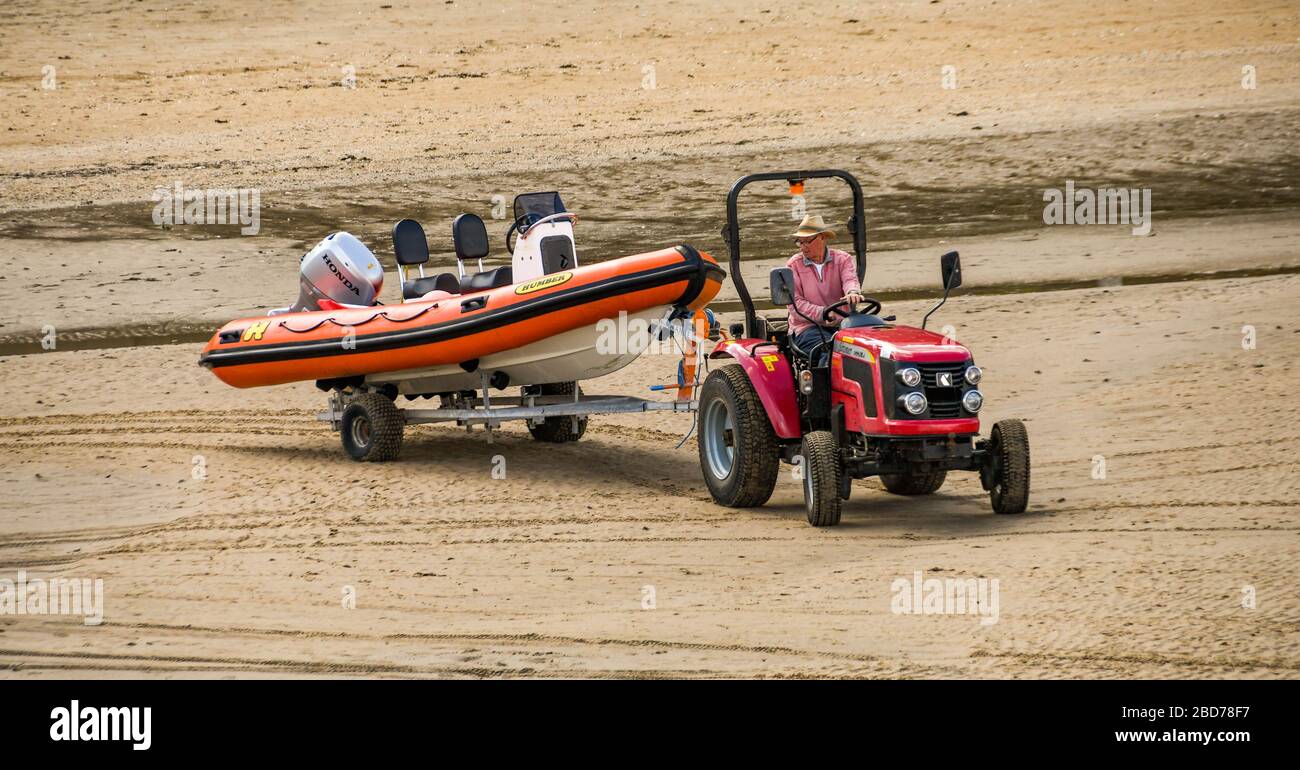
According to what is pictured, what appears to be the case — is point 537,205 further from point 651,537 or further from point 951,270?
point 951,270

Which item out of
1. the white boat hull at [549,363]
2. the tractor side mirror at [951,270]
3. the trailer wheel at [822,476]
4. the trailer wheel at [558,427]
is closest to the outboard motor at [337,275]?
the white boat hull at [549,363]

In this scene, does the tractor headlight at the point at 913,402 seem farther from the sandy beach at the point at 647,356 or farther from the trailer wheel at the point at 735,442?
the trailer wheel at the point at 735,442

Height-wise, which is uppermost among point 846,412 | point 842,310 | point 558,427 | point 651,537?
point 842,310

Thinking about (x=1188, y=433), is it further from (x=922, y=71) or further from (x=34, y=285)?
(x=922, y=71)

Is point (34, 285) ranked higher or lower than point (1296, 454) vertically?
higher

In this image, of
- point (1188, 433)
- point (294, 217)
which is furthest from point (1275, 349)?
point (294, 217)

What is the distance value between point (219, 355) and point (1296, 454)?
22.1 ft

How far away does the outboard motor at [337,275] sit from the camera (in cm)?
1197

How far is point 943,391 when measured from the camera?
8531 millimetres

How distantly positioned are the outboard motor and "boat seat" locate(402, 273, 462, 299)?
0.32 m

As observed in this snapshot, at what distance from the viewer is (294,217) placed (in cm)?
1878

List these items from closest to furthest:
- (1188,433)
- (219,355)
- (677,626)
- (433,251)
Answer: (677,626) → (1188,433) → (219,355) → (433,251)

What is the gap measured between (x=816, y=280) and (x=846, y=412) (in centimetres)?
81

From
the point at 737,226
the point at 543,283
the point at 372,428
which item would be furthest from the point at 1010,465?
the point at 372,428
